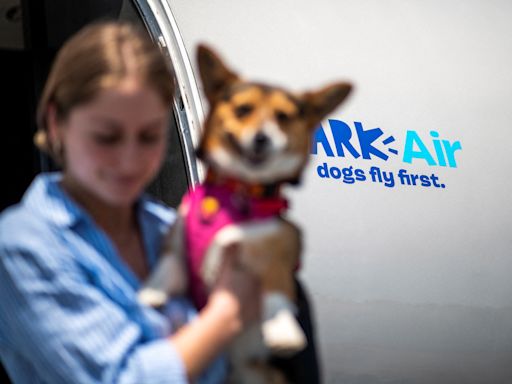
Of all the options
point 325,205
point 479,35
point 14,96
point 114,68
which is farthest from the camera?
point 14,96

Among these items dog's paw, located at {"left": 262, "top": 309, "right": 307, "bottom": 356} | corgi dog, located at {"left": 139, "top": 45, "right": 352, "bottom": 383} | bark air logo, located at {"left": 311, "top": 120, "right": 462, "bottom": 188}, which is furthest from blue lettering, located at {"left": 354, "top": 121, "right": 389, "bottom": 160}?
dog's paw, located at {"left": 262, "top": 309, "right": 307, "bottom": 356}

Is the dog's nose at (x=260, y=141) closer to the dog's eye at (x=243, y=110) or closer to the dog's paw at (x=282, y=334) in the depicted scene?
the dog's eye at (x=243, y=110)

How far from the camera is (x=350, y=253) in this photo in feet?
6.32

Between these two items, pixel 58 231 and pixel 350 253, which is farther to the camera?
pixel 350 253

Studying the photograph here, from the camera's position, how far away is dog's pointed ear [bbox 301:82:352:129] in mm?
817

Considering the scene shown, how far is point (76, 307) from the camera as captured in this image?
2.50ft

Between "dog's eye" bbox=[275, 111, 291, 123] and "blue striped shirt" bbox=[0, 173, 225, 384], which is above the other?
"dog's eye" bbox=[275, 111, 291, 123]

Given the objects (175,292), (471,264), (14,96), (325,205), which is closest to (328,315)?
(325,205)

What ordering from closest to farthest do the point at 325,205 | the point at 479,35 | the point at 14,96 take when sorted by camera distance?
the point at 325,205 < the point at 479,35 < the point at 14,96

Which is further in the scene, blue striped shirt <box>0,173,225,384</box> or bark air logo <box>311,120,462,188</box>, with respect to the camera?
bark air logo <box>311,120,462,188</box>

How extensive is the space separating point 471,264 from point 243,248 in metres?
1.37

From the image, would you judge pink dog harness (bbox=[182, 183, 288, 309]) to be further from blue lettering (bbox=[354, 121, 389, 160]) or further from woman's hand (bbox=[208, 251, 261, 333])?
blue lettering (bbox=[354, 121, 389, 160])

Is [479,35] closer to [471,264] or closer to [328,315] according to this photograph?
[471,264]

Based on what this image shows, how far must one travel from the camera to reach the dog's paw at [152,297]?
78 cm
